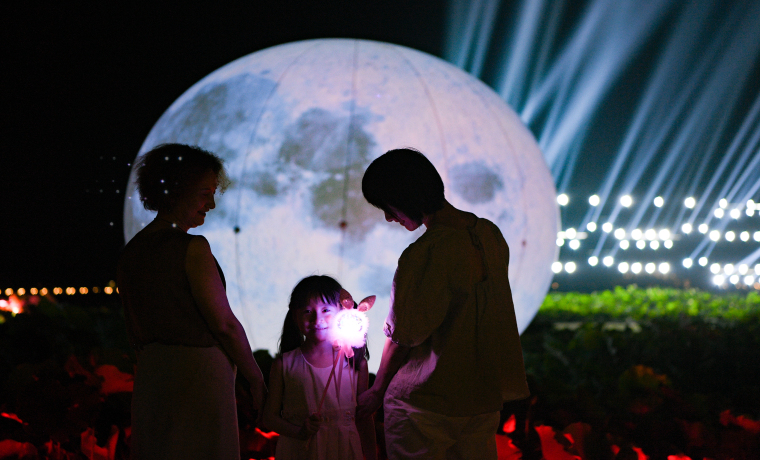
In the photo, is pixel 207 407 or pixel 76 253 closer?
pixel 207 407

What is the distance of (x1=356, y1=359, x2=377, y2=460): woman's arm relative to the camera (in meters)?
2.61

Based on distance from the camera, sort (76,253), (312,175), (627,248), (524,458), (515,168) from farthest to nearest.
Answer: (627,248) < (76,253) < (515,168) < (312,175) < (524,458)

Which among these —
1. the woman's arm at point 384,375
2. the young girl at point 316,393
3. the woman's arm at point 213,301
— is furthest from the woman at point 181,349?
the woman's arm at point 384,375

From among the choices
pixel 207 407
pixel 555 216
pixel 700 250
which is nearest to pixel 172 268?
pixel 207 407

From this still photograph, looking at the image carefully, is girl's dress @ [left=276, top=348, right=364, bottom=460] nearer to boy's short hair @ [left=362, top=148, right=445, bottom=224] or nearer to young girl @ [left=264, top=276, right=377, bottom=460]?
young girl @ [left=264, top=276, right=377, bottom=460]

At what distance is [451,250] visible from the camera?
2193 millimetres

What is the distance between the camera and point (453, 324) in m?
2.21

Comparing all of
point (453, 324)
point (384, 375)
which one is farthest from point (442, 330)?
point (384, 375)

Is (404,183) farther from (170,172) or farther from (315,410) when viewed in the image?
(315,410)

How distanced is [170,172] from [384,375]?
1151 millimetres

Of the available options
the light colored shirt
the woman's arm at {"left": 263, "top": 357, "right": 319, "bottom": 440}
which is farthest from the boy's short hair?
the woman's arm at {"left": 263, "top": 357, "right": 319, "bottom": 440}

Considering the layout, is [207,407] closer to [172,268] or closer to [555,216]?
[172,268]

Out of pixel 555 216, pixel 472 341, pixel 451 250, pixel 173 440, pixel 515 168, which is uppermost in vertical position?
pixel 515 168

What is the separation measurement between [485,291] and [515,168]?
238 centimetres
